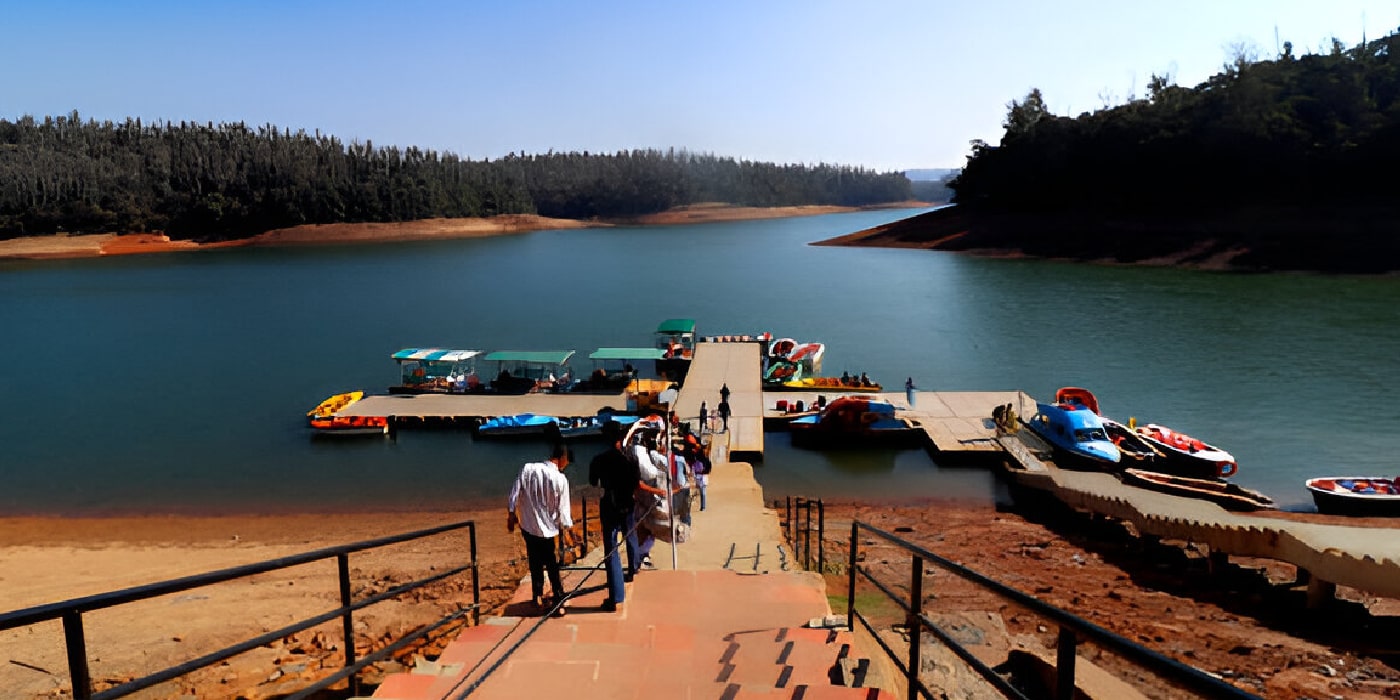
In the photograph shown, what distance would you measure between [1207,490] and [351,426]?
26.9m

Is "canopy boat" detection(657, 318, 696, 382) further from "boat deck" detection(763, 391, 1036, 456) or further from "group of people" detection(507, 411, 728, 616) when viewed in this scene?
"group of people" detection(507, 411, 728, 616)

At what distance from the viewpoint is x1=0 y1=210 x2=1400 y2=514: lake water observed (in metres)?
26.2

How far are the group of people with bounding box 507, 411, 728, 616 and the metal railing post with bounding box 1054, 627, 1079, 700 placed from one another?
4654 mm

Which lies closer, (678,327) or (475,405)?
(475,405)

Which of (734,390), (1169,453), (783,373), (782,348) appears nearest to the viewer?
(1169,453)

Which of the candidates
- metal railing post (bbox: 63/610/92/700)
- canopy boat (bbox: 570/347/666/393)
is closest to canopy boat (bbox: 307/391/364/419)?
canopy boat (bbox: 570/347/666/393)

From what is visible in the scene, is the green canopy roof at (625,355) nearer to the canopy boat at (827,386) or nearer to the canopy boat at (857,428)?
the canopy boat at (827,386)

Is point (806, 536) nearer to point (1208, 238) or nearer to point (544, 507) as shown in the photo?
point (544, 507)

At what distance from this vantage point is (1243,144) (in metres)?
81.3

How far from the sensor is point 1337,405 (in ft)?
101

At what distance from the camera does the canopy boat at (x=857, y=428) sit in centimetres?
2875

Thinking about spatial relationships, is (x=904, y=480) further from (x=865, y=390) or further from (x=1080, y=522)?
(x=865, y=390)

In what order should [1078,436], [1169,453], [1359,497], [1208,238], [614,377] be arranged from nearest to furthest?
[1359,497] < [1169,453] < [1078,436] < [614,377] < [1208,238]

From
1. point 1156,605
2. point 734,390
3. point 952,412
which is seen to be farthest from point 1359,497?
point 734,390
